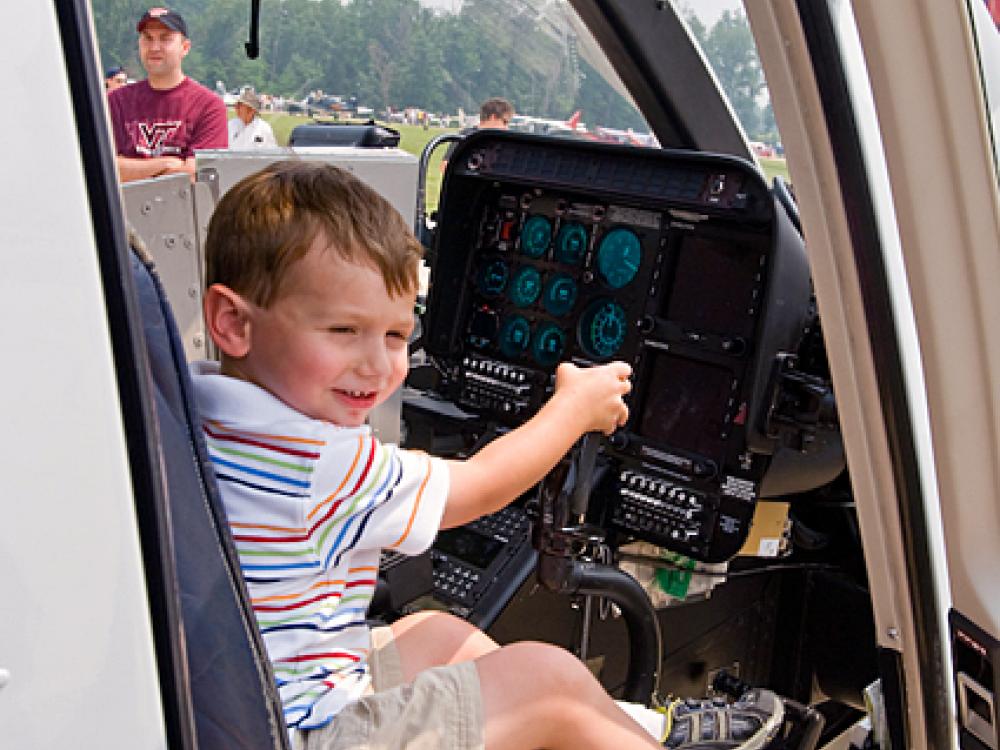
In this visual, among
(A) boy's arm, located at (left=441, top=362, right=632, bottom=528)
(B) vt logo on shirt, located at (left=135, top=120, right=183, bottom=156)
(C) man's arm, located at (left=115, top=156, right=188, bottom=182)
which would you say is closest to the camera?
(A) boy's arm, located at (left=441, top=362, right=632, bottom=528)

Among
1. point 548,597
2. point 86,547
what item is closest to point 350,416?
point 86,547

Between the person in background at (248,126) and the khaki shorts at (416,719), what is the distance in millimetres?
3307

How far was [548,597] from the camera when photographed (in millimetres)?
2508

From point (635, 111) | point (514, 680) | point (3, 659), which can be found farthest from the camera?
point (635, 111)

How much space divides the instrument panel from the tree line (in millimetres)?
241

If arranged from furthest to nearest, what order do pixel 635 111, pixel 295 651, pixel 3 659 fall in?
pixel 635 111 < pixel 295 651 < pixel 3 659

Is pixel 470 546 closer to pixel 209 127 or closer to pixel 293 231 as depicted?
pixel 293 231

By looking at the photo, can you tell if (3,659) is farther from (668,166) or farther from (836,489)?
(836,489)

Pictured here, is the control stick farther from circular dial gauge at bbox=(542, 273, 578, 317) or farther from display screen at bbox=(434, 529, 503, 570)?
circular dial gauge at bbox=(542, 273, 578, 317)

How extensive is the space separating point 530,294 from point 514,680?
1599mm

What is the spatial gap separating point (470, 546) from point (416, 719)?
1.38 meters

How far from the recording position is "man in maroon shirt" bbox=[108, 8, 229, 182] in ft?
13.3

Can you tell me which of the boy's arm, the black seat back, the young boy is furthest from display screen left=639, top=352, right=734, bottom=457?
the black seat back

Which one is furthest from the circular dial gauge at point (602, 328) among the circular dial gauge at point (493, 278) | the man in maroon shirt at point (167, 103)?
the man in maroon shirt at point (167, 103)
